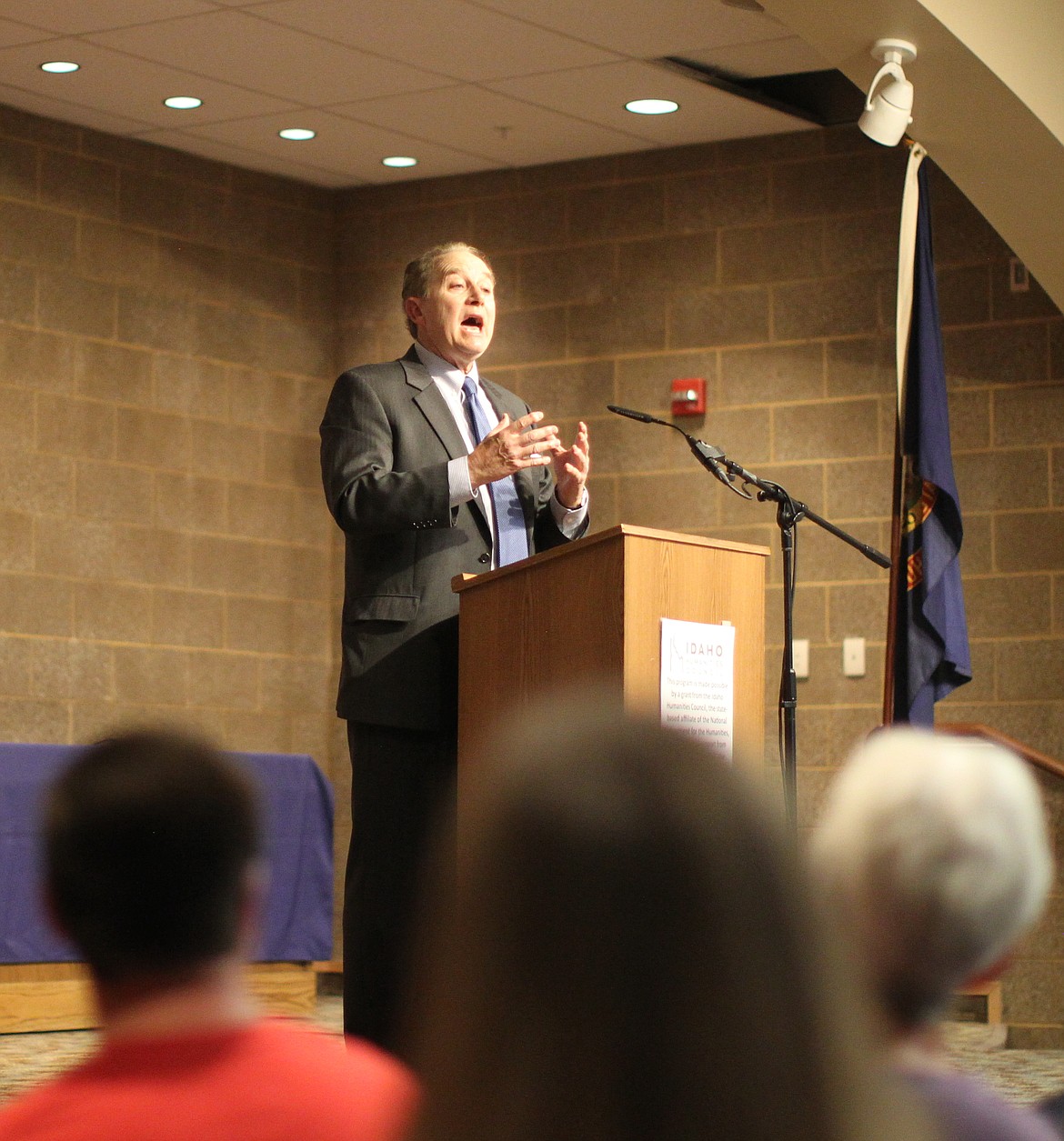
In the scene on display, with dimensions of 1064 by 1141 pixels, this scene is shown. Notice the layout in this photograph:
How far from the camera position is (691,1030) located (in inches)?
25.5

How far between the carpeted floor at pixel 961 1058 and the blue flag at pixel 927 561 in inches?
39.2

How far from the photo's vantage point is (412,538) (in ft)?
10.7

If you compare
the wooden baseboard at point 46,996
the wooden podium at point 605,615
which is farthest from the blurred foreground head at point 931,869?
the wooden baseboard at point 46,996

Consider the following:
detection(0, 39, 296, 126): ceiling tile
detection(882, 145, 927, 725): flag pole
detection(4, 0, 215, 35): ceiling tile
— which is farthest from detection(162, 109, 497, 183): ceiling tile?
detection(882, 145, 927, 725): flag pole

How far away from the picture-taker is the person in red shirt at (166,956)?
0.99 m

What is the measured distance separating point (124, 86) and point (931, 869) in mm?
5971

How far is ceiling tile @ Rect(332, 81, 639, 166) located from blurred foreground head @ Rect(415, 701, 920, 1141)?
19.3ft

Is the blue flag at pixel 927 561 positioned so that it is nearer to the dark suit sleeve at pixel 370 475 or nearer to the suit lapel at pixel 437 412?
the suit lapel at pixel 437 412

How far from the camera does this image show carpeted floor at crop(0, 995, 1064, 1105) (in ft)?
15.0

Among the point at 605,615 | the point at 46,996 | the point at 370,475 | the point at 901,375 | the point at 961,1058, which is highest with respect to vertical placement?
the point at 901,375

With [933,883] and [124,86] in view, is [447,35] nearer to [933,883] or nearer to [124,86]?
[124,86]

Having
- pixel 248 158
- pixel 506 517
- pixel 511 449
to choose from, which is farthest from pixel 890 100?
pixel 248 158

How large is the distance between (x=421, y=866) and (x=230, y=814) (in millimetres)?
2114

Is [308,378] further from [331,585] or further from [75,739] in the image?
[75,739]
